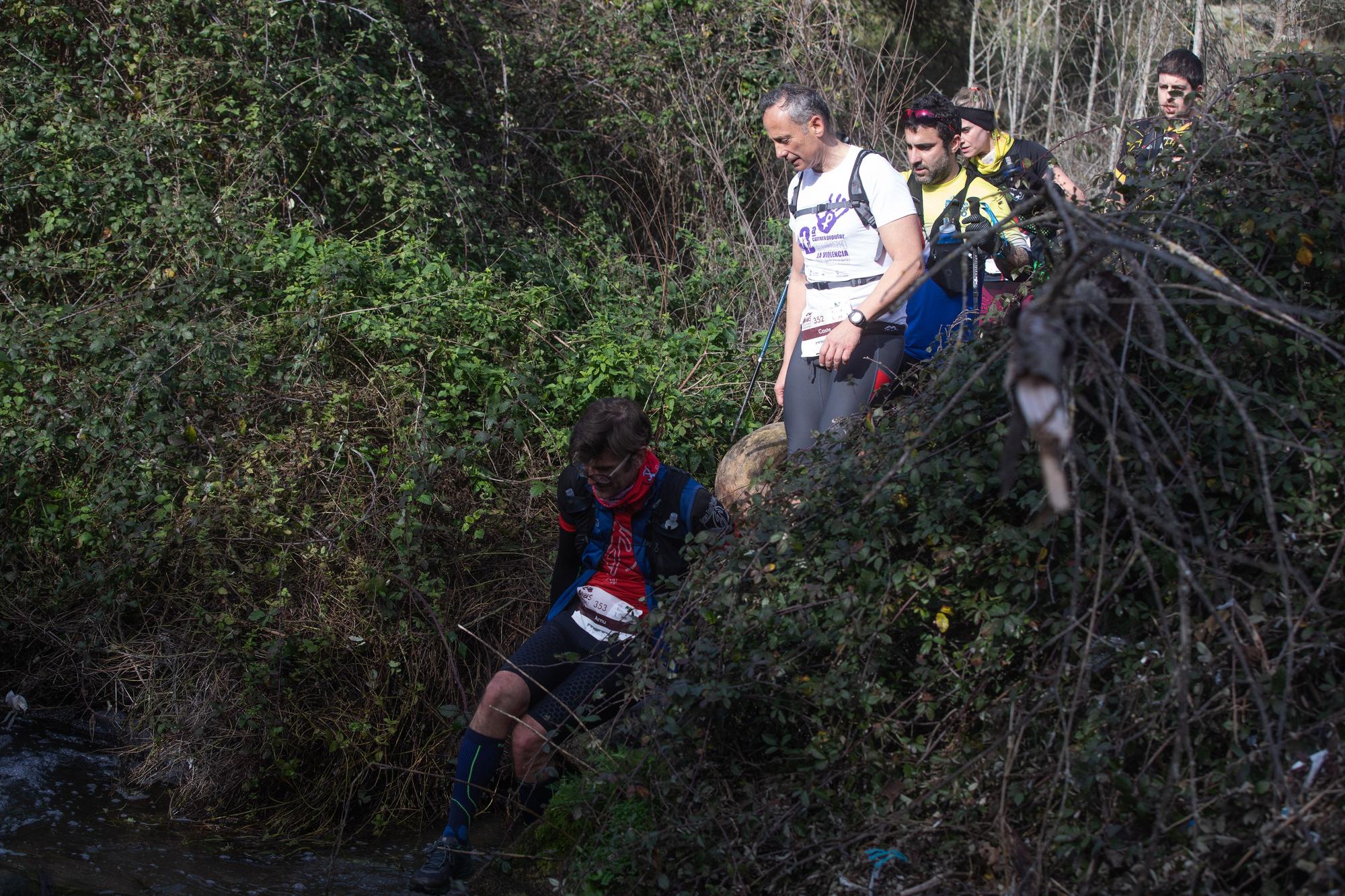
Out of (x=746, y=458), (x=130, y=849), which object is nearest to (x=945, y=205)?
(x=746, y=458)

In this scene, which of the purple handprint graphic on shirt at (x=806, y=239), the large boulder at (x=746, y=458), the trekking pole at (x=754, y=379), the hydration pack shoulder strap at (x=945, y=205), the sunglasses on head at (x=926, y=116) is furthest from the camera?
the trekking pole at (x=754, y=379)

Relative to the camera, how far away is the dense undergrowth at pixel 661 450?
2.76 meters

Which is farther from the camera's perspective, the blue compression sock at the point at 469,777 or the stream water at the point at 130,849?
the stream water at the point at 130,849

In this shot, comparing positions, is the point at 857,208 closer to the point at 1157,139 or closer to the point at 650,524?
the point at 1157,139

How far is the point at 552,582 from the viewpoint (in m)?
4.18

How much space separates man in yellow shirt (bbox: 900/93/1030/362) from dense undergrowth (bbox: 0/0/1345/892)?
0.80 meters

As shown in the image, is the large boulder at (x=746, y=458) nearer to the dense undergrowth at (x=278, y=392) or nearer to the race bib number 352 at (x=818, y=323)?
the dense undergrowth at (x=278, y=392)

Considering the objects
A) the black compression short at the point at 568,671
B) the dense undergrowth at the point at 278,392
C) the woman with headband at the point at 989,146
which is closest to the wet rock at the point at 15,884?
the dense undergrowth at the point at 278,392

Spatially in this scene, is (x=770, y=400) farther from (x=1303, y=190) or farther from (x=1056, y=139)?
(x=1056, y=139)

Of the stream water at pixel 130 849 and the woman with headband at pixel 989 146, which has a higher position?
the woman with headband at pixel 989 146

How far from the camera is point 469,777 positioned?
3.83 meters

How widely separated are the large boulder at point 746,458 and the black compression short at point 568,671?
1.09 meters

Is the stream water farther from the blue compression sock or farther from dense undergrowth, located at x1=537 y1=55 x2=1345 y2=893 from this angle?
dense undergrowth, located at x1=537 y1=55 x2=1345 y2=893

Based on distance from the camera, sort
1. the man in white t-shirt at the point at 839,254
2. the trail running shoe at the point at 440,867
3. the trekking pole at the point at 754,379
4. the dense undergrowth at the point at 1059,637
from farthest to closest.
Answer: the trekking pole at the point at 754,379, the man in white t-shirt at the point at 839,254, the trail running shoe at the point at 440,867, the dense undergrowth at the point at 1059,637
